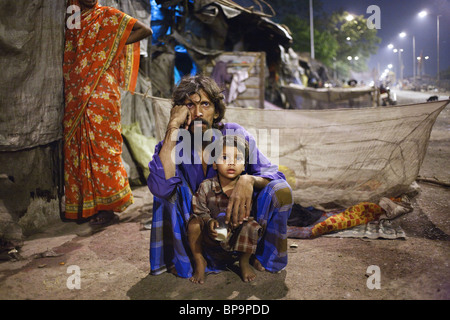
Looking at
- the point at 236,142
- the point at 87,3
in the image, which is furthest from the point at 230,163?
the point at 87,3

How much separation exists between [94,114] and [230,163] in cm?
174

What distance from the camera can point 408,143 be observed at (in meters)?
3.41

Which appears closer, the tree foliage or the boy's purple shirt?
the boy's purple shirt

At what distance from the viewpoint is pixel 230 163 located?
197 cm

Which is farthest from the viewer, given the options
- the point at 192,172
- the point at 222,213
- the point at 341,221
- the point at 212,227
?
the point at 341,221

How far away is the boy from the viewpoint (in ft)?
6.26

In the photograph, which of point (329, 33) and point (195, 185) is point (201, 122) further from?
point (329, 33)

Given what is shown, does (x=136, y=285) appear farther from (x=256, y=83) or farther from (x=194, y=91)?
(x=256, y=83)

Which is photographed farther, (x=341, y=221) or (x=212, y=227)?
(x=341, y=221)

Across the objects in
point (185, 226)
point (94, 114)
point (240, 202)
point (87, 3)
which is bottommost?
point (185, 226)

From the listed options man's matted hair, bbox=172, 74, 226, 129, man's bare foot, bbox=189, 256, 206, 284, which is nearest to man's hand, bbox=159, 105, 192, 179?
man's matted hair, bbox=172, 74, 226, 129

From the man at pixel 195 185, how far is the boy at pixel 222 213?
0.25ft

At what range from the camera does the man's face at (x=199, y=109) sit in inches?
84.1

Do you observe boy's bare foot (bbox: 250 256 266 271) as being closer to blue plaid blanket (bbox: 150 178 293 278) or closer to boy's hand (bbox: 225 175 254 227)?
blue plaid blanket (bbox: 150 178 293 278)
